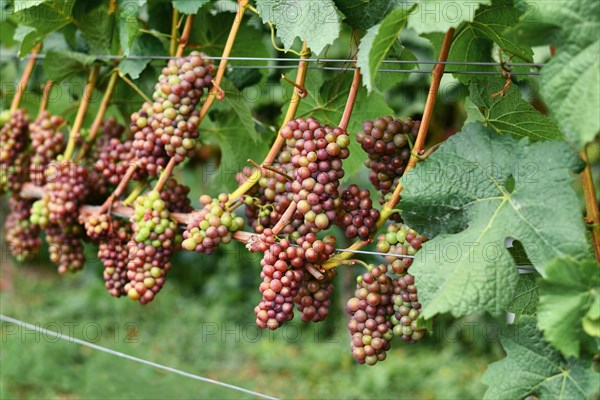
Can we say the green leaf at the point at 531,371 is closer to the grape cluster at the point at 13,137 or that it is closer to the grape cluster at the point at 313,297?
the grape cluster at the point at 313,297

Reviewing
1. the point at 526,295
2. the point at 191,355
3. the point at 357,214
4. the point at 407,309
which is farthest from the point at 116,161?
the point at 191,355

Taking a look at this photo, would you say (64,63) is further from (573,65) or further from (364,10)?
(573,65)

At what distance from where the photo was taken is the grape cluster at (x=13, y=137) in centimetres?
144

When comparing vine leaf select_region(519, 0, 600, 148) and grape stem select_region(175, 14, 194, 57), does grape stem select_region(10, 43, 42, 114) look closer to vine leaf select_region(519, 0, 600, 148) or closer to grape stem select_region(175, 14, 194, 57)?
grape stem select_region(175, 14, 194, 57)

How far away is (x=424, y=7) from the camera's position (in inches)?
34.3

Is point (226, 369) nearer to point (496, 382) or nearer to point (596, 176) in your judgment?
point (596, 176)

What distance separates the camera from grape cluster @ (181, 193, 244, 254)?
1.10m

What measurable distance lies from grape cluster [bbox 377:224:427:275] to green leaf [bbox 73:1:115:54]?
726 mm

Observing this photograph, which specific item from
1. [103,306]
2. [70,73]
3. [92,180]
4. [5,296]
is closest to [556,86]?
[92,180]

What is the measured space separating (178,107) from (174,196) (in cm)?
17

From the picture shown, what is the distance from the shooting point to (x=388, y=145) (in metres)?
1.03

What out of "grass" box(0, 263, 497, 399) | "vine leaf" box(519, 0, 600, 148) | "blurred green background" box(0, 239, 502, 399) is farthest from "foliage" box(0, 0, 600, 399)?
"grass" box(0, 263, 497, 399)

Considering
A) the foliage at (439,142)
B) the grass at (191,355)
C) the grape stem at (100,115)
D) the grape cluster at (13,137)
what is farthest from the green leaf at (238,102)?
the grass at (191,355)

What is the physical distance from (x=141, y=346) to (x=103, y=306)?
0.72 meters
